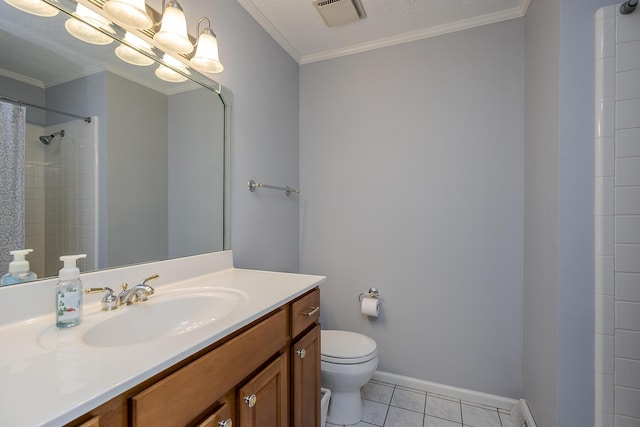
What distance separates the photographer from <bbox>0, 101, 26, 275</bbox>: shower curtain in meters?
0.75

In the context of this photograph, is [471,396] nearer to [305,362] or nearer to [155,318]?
[305,362]

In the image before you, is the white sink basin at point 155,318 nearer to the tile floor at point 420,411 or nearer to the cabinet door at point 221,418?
the cabinet door at point 221,418

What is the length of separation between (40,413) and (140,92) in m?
1.08

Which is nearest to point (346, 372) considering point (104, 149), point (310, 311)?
point (310, 311)

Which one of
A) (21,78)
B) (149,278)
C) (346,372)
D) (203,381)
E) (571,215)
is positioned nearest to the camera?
(203,381)

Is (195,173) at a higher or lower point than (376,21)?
lower

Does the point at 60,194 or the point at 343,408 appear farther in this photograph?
the point at 343,408

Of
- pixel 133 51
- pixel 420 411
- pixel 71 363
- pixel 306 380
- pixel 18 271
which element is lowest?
pixel 420 411

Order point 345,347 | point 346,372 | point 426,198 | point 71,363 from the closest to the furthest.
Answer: point 71,363 < point 346,372 < point 345,347 < point 426,198

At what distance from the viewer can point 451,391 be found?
71.0 inches

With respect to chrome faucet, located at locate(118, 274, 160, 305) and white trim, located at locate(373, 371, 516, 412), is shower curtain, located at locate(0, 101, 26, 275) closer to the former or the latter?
chrome faucet, located at locate(118, 274, 160, 305)

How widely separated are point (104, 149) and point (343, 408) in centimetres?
169

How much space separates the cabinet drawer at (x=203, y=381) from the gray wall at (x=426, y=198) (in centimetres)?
121

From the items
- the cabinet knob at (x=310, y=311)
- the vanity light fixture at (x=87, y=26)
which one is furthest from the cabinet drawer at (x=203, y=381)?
the vanity light fixture at (x=87, y=26)
